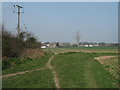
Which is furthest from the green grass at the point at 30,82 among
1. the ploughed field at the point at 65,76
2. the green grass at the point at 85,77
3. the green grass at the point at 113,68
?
the green grass at the point at 113,68

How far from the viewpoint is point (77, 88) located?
853cm

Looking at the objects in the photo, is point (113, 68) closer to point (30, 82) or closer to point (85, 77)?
point (85, 77)

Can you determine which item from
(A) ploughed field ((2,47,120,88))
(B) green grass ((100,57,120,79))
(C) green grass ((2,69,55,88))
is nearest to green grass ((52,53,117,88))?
(A) ploughed field ((2,47,120,88))

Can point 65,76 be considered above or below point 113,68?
above

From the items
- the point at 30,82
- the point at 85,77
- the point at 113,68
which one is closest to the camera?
the point at 30,82

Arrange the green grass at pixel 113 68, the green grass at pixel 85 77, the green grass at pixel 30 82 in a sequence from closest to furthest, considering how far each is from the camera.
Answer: the green grass at pixel 85 77, the green grass at pixel 30 82, the green grass at pixel 113 68

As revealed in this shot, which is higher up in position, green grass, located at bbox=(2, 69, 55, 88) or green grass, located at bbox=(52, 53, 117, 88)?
green grass, located at bbox=(52, 53, 117, 88)

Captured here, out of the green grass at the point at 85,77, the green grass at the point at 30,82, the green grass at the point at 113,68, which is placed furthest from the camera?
the green grass at the point at 113,68

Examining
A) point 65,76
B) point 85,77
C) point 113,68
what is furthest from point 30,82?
point 113,68

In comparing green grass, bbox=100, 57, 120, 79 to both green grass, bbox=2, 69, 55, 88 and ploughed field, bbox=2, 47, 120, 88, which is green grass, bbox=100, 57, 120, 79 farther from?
green grass, bbox=2, 69, 55, 88

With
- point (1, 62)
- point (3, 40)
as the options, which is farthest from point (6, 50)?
point (1, 62)

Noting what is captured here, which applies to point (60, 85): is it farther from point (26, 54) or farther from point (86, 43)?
point (86, 43)

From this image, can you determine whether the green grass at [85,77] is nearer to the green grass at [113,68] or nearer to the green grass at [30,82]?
the green grass at [113,68]

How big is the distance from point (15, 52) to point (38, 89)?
17348 millimetres
